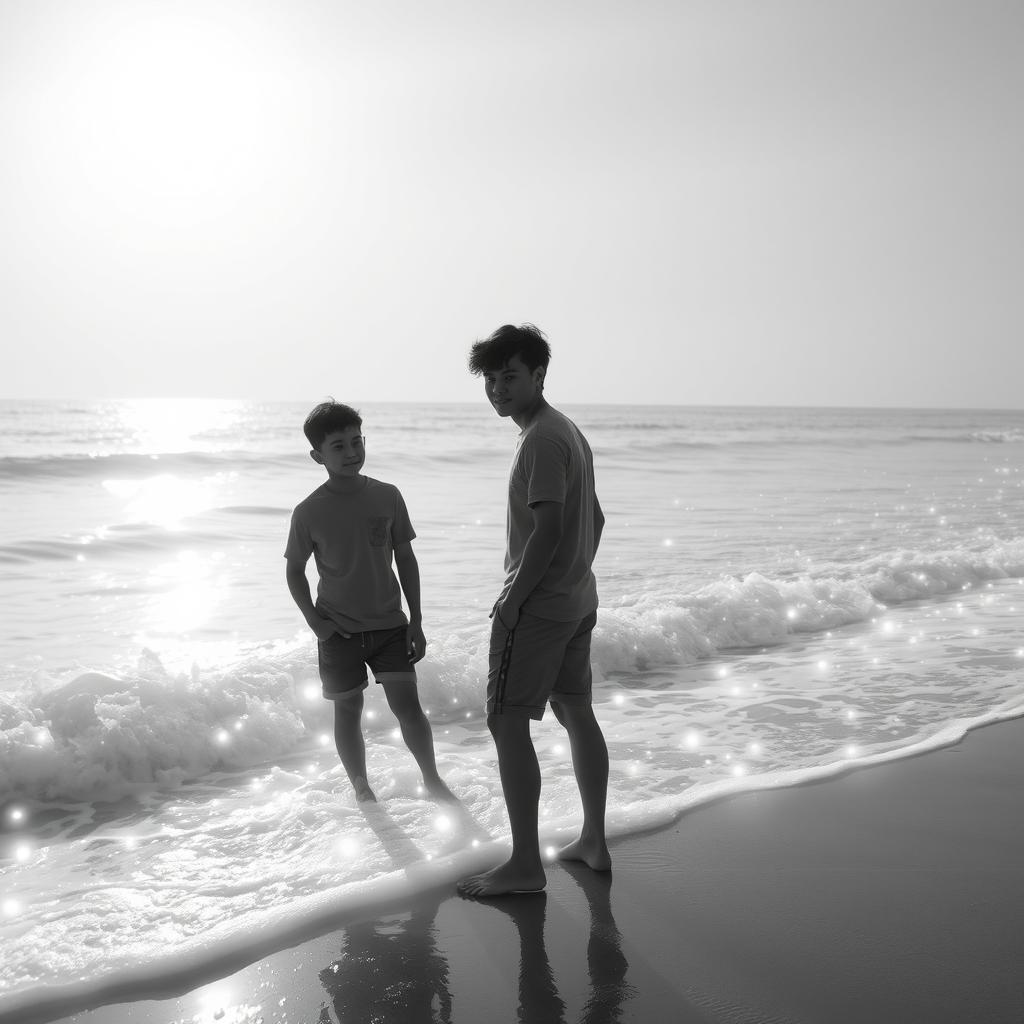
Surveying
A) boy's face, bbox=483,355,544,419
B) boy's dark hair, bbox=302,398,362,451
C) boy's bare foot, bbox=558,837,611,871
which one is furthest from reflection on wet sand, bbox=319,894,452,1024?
boy's dark hair, bbox=302,398,362,451

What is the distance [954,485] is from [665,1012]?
21.8 m

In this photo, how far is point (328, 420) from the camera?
3857 millimetres

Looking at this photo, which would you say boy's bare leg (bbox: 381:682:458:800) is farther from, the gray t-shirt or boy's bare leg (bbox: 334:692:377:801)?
the gray t-shirt

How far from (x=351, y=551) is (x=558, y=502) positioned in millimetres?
1300

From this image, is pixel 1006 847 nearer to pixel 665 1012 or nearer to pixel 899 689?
pixel 665 1012

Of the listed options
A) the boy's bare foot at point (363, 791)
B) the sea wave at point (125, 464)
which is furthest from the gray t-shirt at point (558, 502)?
the sea wave at point (125, 464)

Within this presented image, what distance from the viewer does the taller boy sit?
3045 mm

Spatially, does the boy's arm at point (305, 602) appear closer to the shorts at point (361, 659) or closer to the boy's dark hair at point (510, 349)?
the shorts at point (361, 659)

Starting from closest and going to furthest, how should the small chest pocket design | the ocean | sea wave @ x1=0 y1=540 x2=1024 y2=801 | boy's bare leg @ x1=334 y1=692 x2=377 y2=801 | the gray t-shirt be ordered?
the gray t-shirt → the ocean → the small chest pocket design → boy's bare leg @ x1=334 y1=692 x2=377 y2=801 → sea wave @ x1=0 y1=540 x2=1024 y2=801

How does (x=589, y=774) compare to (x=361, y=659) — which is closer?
(x=589, y=774)

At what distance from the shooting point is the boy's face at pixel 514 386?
10.2 feet

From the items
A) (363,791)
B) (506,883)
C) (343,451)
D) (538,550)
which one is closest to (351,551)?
(343,451)

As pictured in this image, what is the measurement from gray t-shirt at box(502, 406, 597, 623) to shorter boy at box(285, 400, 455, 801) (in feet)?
3.00

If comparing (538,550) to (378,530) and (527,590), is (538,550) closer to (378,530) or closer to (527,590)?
(527,590)
